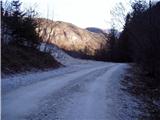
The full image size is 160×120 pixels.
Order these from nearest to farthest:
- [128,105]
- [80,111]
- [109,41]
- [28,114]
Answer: [28,114] < [80,111] < [128,105] < [109,41]

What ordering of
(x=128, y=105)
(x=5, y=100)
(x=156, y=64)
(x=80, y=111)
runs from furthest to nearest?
(x=156, y=64)
(x=128, y=105)
(x=5, y=100)
(x=80, y=111)

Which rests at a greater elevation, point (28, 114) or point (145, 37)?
point (145, 37)

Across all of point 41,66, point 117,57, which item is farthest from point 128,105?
point 117,57

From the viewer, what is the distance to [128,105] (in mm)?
14648

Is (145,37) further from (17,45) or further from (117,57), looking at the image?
(117,57)

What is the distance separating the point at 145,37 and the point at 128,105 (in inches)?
641

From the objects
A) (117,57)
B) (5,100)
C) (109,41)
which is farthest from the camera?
(109,41)

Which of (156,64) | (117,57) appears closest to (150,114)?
(156,64)

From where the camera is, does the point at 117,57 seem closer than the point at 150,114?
No

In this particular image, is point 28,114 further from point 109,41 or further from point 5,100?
point 109,41

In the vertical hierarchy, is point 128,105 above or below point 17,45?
below

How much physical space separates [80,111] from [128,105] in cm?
329

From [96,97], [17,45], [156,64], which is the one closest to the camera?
[96,97]

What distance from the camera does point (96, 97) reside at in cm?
1588
